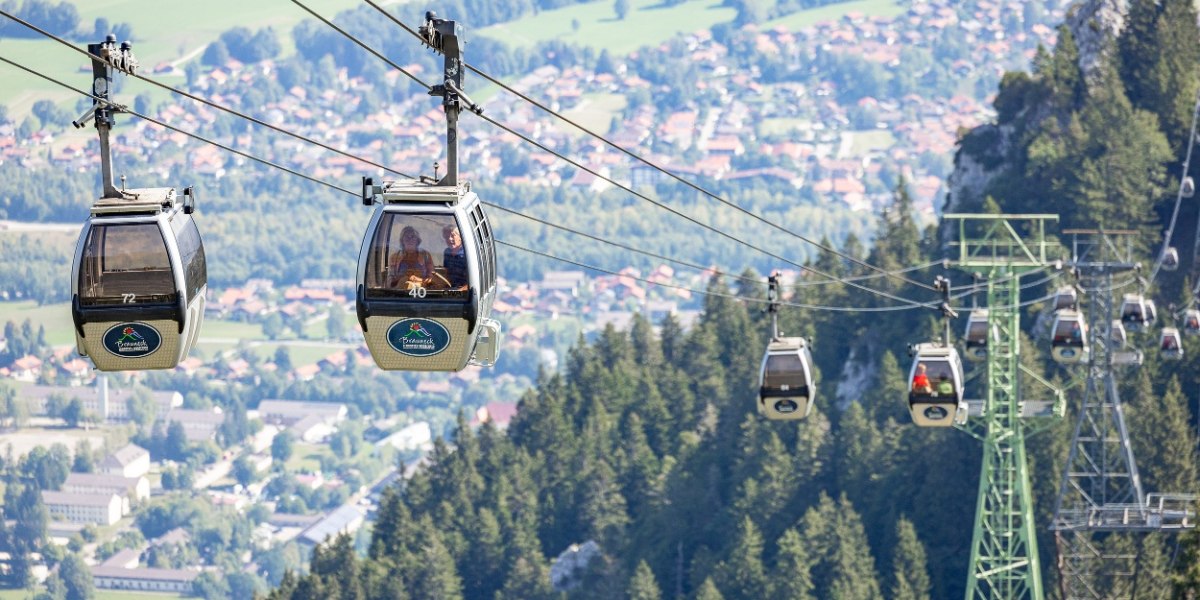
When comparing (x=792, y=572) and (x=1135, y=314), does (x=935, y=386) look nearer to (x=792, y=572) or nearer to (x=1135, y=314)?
(x=1135, y=314)

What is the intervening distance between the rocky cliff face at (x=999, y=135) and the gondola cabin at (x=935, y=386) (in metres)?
62.3

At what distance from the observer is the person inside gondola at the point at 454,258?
2720 centimetres

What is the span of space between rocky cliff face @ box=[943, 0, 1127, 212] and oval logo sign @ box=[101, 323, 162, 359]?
267 ft

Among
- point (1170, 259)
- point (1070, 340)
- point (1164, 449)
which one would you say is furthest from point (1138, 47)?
point (1070, 340)

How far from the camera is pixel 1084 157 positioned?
329 feet

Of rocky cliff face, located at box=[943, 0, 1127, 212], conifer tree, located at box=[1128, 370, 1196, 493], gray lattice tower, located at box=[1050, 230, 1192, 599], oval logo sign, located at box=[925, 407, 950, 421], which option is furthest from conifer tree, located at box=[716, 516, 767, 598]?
oval logo sign, located at box=[925, 407, 950, 421]

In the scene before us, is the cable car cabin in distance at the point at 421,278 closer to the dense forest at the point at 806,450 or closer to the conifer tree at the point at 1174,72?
the dense forest at the point at 806,450

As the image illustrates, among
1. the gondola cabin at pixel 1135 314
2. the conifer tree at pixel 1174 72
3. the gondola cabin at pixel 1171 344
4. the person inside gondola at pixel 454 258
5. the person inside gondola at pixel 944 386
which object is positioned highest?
the conifer tree at pixel 1174 72

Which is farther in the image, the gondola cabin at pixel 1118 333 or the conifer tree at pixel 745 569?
the conifer tree at pixel 745 569

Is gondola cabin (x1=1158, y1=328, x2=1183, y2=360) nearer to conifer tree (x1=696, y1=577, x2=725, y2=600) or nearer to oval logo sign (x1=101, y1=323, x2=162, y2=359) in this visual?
conifer tree (x1=696, y1=577, x2=725, y2=600)

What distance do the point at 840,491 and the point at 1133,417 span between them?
20165mm

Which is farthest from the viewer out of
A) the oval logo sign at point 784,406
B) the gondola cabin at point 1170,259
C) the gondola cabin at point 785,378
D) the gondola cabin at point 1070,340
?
the gondola cabin at point 1170,259

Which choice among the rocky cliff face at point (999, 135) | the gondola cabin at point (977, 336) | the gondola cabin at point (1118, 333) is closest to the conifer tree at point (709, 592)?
the rocky cliff face at point (999, 135)

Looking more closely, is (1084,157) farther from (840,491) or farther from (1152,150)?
(840,491)
